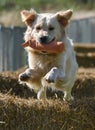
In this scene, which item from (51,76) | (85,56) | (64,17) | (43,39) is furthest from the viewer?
(85,56)

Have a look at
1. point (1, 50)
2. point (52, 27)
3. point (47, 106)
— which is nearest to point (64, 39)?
point (52, 27)

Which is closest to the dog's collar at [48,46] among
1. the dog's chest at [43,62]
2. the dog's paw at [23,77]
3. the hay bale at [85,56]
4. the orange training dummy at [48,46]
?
the orange training dummy at [48,46]

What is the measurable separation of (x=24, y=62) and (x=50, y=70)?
7.49 m

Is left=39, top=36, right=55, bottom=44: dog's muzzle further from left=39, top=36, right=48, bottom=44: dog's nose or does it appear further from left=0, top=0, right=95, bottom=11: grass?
left=0, top=0, right=95, bottom=11: grass

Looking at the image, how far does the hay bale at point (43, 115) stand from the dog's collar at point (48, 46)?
1.39 metres

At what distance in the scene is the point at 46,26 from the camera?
998 centimetres

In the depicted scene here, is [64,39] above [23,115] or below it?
above

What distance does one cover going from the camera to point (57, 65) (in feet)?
33.4

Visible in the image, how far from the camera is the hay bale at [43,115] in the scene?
27.7 ft

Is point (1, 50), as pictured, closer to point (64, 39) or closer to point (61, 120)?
point (64, 39)

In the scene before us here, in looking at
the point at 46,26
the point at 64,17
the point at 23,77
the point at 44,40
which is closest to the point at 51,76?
the point at 23,77

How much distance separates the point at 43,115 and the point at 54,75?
42.1 inches

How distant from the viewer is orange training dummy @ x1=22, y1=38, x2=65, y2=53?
9.88 m

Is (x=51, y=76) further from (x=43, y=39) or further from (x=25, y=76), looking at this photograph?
(x=43, y=39)
